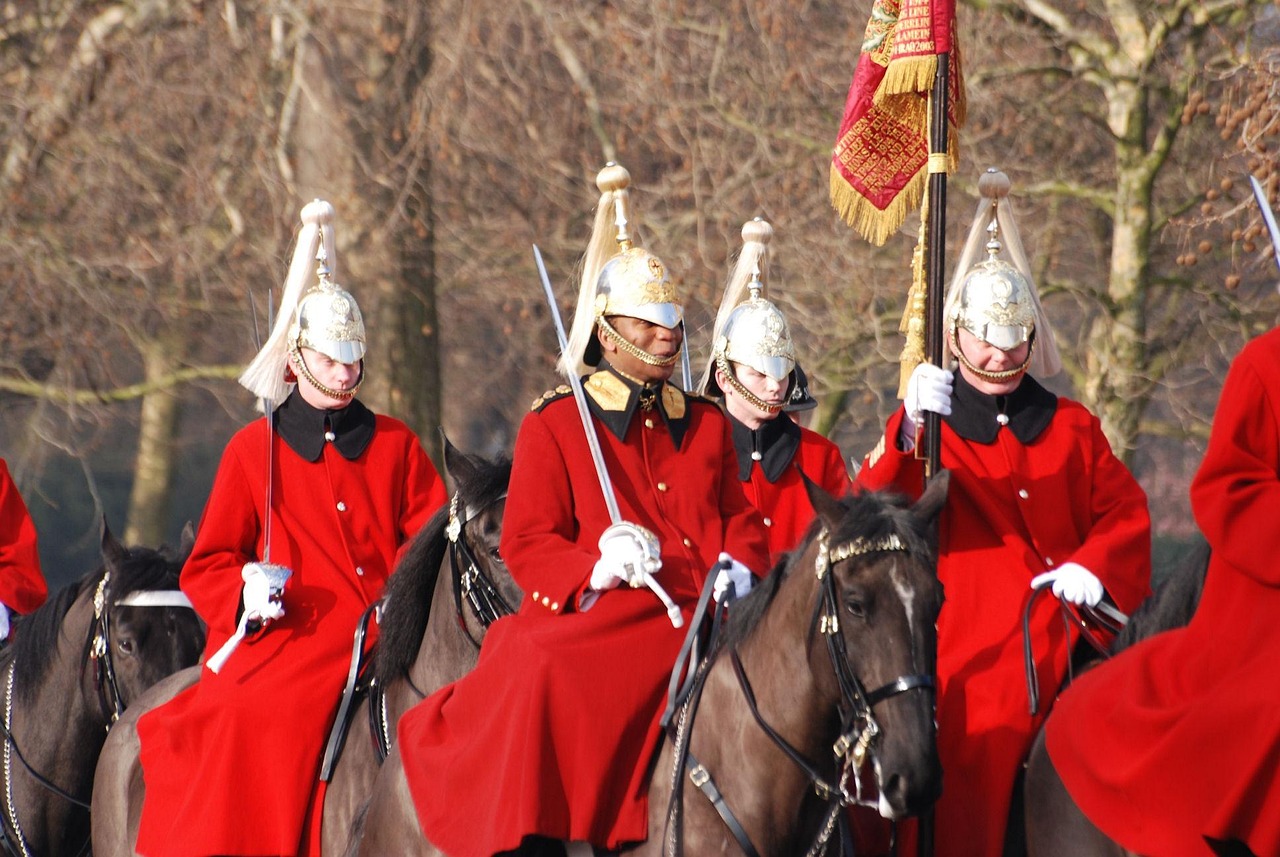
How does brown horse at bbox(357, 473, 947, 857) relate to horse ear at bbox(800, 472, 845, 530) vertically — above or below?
below

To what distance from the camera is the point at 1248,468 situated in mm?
4520

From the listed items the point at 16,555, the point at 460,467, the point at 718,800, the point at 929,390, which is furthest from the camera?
the point at 16,555

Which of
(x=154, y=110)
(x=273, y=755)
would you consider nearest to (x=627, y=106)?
(x=154, y=110)

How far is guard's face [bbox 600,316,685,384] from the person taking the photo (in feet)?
18.5

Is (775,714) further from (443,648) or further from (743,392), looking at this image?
(743,392)

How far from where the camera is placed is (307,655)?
A: 6.79 meters

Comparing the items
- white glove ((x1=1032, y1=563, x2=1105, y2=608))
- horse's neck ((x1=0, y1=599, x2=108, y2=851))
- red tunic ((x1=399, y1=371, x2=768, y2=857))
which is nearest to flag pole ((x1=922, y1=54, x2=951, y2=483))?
white glove ((x1=1032, y1=563, x2=1105, y2=608))

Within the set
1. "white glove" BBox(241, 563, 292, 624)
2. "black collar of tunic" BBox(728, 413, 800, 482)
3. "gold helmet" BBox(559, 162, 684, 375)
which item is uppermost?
"gold helmet" BBox(559, 162, 684, 375)

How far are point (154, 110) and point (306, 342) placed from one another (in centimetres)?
838

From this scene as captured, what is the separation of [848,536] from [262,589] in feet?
8.67

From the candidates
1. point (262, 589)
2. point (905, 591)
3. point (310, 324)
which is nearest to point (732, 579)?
point (905, 591)

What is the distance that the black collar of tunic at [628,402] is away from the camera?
5590 millimetres

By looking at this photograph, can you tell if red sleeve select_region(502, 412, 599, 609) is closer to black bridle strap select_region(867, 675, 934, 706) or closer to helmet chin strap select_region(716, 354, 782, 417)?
black bridle strap select_region(867, 675, 934, 706)

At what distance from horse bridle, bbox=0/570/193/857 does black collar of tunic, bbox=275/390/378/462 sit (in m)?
0.93
